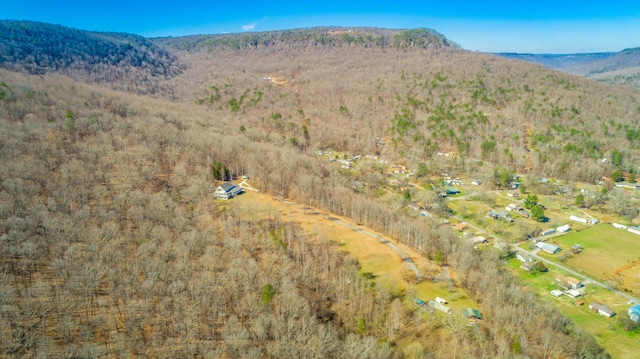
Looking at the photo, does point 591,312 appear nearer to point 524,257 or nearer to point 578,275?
point 578,275

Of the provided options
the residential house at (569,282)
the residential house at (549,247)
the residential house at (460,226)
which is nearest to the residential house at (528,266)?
the residential house at (569,282)

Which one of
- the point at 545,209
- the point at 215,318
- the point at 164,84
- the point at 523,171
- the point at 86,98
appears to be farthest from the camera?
the point at 164,84

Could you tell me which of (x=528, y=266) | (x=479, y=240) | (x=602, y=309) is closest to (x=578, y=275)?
(x=528, y=266)

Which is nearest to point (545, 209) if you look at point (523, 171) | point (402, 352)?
point (523, 171)

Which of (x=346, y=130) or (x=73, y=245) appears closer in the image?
(x=73, y=245)

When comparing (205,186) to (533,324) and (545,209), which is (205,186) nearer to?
(533,324)

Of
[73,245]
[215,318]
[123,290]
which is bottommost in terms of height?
[215,318]

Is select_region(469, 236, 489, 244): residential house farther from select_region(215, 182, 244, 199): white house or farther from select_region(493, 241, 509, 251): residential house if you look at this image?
select_region(215, 182, 244, 199): white house

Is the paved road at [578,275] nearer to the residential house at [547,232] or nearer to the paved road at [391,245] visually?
the residential house at [547,232]
